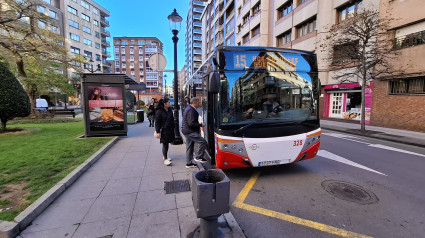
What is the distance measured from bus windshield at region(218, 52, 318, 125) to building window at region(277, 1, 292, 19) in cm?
2222

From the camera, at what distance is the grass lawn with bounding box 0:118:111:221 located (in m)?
3.35

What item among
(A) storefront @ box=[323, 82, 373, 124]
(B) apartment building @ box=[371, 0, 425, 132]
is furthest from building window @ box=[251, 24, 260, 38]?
(B) apartment building @ box=[371, 0, 425, 132]

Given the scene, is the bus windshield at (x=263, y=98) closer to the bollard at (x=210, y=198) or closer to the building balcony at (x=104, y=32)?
the bollard at (x=210, y=198)

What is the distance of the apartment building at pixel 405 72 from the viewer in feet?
36.9

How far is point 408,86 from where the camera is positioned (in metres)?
12.1

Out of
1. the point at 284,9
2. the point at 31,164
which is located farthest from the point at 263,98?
the point at 284,9

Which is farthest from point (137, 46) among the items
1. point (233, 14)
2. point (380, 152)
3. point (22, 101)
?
point (380, 152)

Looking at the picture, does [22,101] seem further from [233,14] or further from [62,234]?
[233,14]

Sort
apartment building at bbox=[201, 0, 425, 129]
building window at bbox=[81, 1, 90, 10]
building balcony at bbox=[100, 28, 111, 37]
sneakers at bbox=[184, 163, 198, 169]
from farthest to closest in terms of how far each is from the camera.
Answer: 1. building balcony at bbox=[100, 28, 111, 37]
2. building window at bbox=[81, 1, 90, 10]
3. apartment building at bbox=[201, 0, 425, 129]
4. sneakers at bbox=[184, 163, 198, 169]

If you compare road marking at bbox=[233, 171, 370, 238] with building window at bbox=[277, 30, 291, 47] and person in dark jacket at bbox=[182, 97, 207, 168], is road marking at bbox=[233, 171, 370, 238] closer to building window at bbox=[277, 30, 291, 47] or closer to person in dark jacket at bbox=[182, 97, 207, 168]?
person in dark jacket at bbox=[182, 97, 207, 168]

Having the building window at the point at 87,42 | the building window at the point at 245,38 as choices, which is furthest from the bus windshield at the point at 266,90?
the building window at the point at 87,42

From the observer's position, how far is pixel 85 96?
8227mm

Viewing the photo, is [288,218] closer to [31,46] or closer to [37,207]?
[37,207]

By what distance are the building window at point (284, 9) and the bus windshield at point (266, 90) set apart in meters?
22.2
